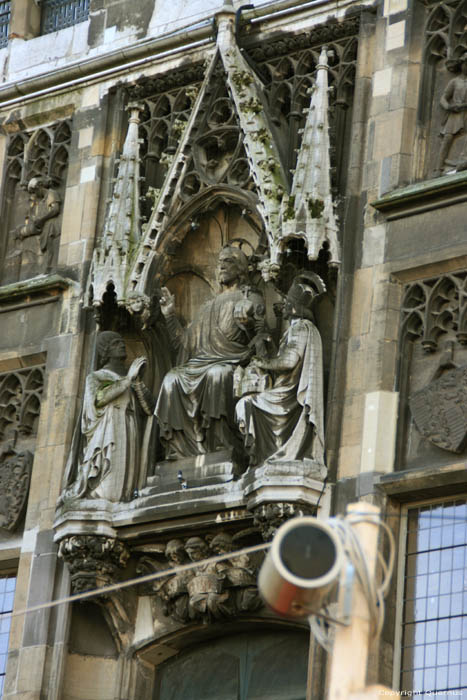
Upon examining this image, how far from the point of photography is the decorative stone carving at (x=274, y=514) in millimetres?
16953

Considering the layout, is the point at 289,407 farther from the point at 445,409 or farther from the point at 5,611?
the point at 5,611

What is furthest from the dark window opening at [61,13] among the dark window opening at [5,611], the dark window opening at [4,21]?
the dark window opening at [5,611]

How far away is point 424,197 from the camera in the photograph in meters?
17.7

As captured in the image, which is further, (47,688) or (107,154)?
(107,154)

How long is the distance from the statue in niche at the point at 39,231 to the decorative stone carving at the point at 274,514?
4.25m

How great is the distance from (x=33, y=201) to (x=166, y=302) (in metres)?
2.52

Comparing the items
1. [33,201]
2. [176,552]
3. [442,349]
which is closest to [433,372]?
[442,349]

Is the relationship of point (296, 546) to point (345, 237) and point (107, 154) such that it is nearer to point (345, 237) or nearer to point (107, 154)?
point (345, 237)

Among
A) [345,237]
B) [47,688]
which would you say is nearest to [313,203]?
[345,237]

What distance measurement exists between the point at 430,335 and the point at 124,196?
354 cm

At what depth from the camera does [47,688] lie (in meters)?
17.9

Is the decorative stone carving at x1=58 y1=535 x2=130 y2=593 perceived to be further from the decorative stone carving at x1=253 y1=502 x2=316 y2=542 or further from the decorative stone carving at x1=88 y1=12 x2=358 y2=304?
the decorative stone carving at x1=88 y1=12 x2=358 y2=304

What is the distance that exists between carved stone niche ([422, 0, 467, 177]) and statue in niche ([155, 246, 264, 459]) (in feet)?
6.34

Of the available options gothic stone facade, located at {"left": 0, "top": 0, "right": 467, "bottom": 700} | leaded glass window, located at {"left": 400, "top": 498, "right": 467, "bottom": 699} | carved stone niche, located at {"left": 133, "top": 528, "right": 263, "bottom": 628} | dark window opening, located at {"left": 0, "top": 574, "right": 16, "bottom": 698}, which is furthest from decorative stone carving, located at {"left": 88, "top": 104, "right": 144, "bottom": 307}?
leaded glass window, located at {"left": 400, "top": 498, "right": 467, "bottom": 699}
